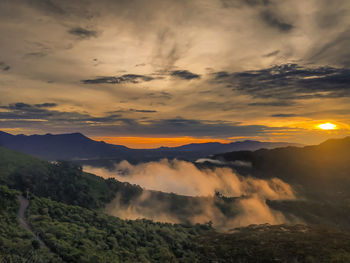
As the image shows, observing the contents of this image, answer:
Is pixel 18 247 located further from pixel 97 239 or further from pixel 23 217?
pixel 23 217

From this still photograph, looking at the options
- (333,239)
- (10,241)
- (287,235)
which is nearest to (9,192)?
(10,241)

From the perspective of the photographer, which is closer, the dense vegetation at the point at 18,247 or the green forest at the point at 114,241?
the dense vegetation at the point at 18,247

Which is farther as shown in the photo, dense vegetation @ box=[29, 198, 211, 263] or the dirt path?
the dirt path

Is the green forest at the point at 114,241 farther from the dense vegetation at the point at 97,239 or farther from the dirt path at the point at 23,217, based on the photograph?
the dirt path at the point at 23,217

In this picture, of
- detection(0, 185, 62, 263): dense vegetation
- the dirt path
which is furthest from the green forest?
the dirt path

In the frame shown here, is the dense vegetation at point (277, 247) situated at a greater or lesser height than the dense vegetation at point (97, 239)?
lesser

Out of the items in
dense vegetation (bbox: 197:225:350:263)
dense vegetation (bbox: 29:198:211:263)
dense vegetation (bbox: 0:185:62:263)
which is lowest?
dense vegetation (bbox: 197:225:350:263)

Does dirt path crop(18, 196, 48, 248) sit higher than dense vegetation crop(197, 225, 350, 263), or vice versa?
dirt path crop(18, 196, 48, 248)

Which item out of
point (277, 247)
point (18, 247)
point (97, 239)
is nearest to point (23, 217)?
point (97, 239)

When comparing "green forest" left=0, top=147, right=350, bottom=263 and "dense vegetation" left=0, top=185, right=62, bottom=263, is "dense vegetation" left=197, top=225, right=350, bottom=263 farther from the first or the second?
"dense vegetation" left=0, top=185, right=62, bottom=263

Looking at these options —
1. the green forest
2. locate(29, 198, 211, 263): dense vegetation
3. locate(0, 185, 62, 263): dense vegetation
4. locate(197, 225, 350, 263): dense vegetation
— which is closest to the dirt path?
the green forest

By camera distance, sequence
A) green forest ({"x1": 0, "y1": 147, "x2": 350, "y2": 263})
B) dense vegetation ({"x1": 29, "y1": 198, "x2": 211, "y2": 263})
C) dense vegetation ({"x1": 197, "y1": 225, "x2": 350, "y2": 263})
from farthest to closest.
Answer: dense vegetation ({"x1": 197, "y1": 225, "x2": 350, "y2": 263}) → dense vegetation ({"x1": 29, "y1": 198, "x2": 211, "y2": 263}) → green forest ({"x1": 0, "y1": 147, "x2": 350, "y2": 263})

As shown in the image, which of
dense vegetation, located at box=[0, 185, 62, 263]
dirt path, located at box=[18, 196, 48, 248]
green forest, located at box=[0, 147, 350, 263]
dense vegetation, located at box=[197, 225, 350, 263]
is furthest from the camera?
dense vegetation, located at box=[197, 225, 350, 263]

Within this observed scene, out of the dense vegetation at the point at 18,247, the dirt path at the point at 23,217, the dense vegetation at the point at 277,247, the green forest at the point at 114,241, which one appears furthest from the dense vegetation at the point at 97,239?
the dense vegetation at the point at 277,247
